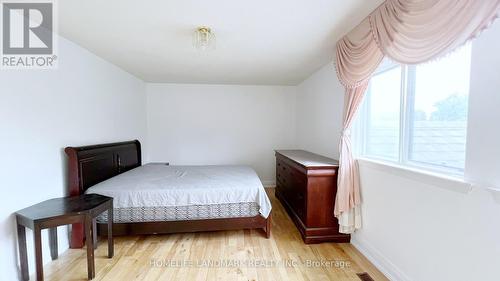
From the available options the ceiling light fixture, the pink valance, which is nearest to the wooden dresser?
the pink valance

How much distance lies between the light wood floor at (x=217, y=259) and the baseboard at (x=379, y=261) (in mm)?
50

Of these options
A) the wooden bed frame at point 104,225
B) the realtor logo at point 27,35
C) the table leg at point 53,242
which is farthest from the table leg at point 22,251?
the realtor logo at point 27,35

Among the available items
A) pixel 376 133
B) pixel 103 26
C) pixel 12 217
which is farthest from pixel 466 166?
pixel 12 217

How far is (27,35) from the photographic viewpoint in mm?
1908

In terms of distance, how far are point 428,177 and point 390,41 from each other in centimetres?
98

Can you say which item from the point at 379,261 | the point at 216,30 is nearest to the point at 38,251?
the point at 216,30


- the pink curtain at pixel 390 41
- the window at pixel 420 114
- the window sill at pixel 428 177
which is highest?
the pink curtain at pixel 390 41

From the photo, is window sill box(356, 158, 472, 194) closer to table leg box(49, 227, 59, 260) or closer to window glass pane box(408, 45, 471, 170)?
window glass pane box(408, 45, 471, 170)

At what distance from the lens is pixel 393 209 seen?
1.83 meters

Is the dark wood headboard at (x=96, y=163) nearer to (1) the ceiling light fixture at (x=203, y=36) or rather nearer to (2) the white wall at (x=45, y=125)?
(2) the white wall at (x=45, y=125)

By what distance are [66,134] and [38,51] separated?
82cm

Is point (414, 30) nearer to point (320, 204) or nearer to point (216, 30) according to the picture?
point (216, 30)

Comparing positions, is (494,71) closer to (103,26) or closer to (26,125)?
(103,26)

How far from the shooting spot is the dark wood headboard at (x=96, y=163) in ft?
7.42
